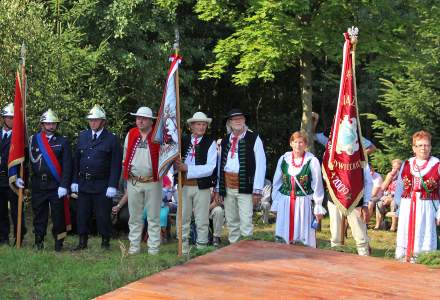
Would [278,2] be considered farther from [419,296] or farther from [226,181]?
[419,296]

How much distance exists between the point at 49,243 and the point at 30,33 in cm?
489

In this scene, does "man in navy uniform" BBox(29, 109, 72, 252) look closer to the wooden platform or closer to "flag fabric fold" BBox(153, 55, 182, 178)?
"flag fabric fold" BBox(153, 55, 182, 178)

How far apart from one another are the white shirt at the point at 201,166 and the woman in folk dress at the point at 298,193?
3.05ft

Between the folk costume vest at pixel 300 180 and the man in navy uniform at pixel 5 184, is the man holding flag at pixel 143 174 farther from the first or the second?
the man in navy uniform at pixel 5 184

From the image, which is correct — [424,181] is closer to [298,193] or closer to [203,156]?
A: [298,193]

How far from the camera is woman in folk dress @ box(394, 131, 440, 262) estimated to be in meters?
7.30

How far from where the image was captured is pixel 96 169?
853 centimetres

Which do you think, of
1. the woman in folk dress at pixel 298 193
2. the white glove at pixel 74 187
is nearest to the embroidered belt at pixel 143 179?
the white glove at pixel 74 187

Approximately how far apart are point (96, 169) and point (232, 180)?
1752mm

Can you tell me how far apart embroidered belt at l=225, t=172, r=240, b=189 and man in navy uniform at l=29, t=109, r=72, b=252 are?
80.4 inches

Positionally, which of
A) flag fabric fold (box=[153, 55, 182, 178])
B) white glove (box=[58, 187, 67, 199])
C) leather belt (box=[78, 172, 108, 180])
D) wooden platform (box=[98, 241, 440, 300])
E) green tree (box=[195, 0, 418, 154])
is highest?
green tree (box=[195, 0, 418, 154])

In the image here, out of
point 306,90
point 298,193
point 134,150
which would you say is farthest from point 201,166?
point 306,90

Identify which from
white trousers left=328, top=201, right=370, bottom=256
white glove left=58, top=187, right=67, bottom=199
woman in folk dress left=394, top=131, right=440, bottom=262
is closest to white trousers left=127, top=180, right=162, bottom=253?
white glove left=58, top=187, right=67, bottom=199

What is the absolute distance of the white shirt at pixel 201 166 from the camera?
821 cm
